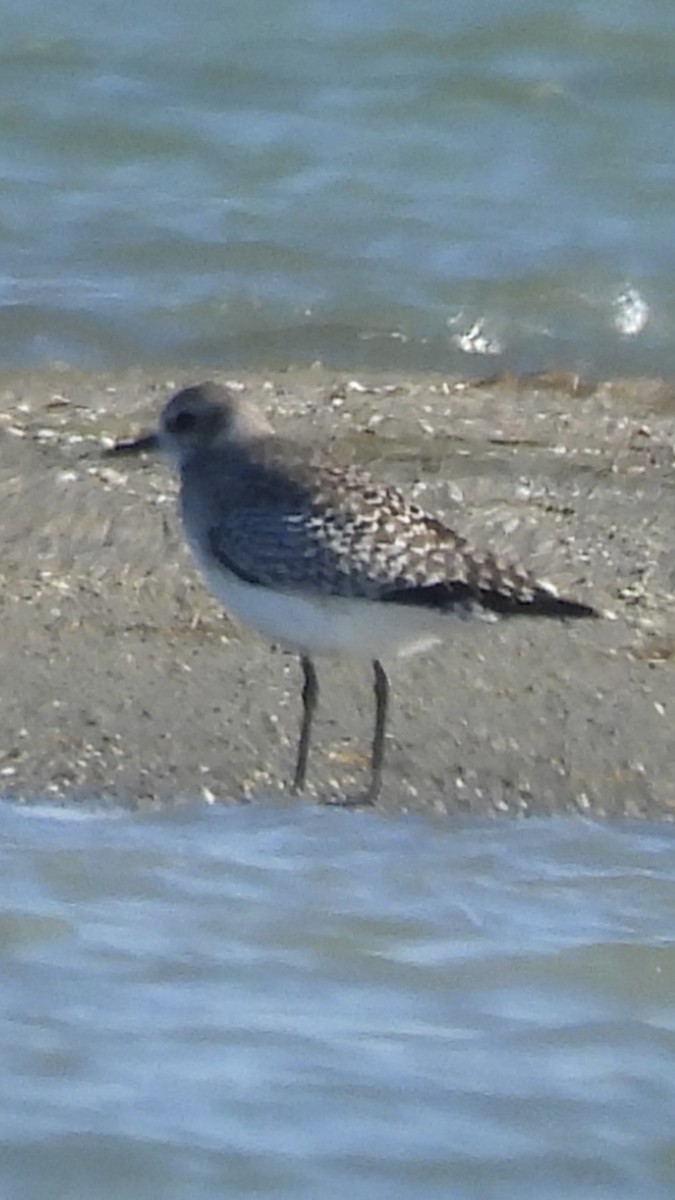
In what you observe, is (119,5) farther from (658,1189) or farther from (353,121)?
(658,1189)

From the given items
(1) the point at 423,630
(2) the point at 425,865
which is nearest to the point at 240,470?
(1) the point at 423,630

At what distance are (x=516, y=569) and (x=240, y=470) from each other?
100cm

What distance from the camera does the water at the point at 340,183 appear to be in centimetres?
1207

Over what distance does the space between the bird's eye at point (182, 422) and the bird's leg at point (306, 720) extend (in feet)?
3.16

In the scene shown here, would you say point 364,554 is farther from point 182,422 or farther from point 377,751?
point 182,422

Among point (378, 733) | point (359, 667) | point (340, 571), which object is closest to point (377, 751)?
point (378, 733)

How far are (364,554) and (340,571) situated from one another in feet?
0.25

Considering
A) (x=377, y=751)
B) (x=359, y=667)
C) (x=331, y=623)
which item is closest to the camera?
(x=377, y=751)

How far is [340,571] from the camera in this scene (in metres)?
7.52

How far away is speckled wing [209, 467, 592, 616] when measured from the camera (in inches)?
289

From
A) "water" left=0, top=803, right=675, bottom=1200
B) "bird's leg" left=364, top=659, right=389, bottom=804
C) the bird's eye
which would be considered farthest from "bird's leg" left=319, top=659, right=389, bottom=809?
the bird's eye

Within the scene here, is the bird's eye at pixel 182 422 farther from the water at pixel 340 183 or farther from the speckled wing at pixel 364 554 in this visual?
the water at pixel 340 183

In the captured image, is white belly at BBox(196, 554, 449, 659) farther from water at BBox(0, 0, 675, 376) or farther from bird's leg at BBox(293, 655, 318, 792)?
water at BBox(0, 0, 675, 376)

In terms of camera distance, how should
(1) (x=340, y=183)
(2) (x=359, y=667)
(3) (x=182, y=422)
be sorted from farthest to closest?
(1) (x=340, y=183), (3) (x=182, y=422), (2) (x=359, y=667)
